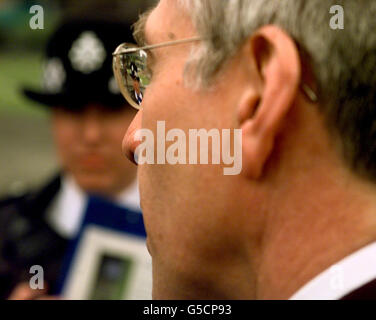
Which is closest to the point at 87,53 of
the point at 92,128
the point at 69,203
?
the point at 92,128

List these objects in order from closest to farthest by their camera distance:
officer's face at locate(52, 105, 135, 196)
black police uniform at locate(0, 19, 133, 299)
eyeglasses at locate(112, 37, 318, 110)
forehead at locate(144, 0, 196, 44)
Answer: forehead at locate(144, 0, 196, 44) → eyeglasses at locate(112, 37, 318, 110) → black police uniform at locate(0, 19, 133, 299) → officer's face at locate(52, 105, 135, 196)

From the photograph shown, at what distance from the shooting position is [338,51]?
1.19 m

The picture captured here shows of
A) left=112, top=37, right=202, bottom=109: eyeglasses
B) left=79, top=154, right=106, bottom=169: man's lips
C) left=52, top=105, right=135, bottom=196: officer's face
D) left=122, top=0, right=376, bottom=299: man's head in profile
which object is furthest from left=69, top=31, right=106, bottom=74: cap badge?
left=122, top=0, right=376, bottom=299: man's head in profile

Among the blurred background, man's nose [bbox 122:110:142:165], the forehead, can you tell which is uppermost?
the forehead

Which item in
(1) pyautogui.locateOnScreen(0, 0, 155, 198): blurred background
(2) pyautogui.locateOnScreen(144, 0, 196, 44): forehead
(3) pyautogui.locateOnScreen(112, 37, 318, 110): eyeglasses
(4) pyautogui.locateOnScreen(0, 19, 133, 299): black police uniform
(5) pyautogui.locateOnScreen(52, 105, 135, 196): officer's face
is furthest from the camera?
(1) pyautogui.locateOnScreen(0, 0, 155, 198): blurred background

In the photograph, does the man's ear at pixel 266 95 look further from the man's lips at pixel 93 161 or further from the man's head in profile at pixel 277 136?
the man's lips at pixel 93 161

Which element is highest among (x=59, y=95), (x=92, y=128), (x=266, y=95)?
(x=266, y=95)

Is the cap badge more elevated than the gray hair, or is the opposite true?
the gray hair

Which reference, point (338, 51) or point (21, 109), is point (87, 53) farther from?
point (21, 109)

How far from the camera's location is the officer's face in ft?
9.62

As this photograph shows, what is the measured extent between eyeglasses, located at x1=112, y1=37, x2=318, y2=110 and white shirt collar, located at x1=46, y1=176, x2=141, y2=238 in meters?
1.26

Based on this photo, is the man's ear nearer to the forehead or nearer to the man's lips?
the forehead

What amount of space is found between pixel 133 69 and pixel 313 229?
51cm

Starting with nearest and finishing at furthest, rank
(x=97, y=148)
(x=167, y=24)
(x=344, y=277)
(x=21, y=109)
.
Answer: (x=344, y=277), (x=167, y=24), (x=97, y=148), (x=21, y=109)
